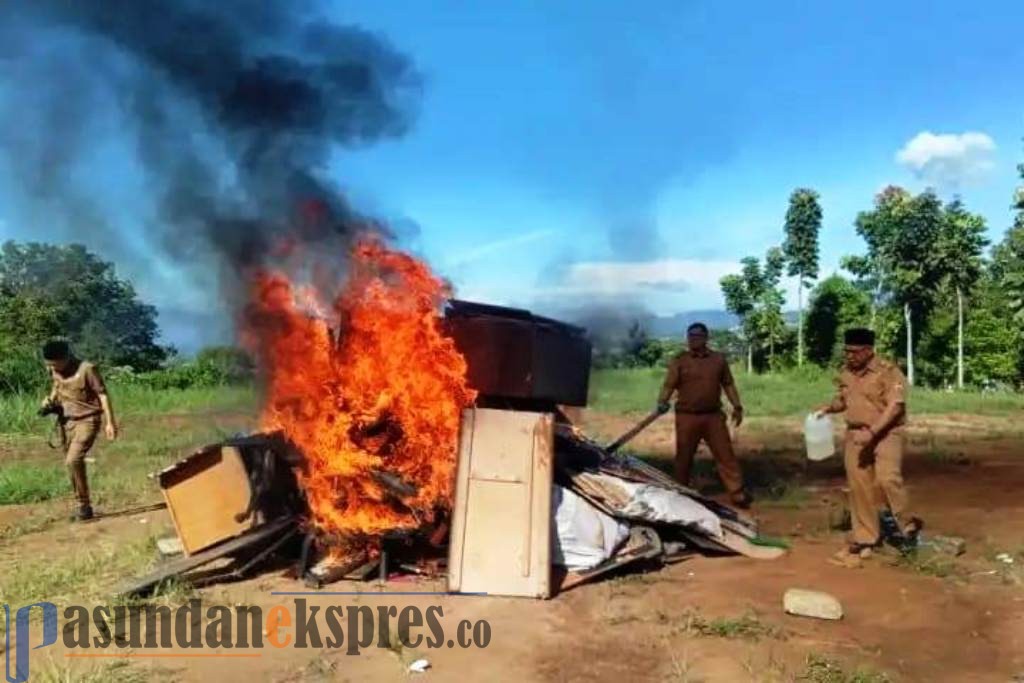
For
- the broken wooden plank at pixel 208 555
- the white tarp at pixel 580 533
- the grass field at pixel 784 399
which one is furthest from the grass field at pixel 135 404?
the grass field at pixel 784 399

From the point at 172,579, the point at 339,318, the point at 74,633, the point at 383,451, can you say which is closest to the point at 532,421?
the point at 383,451

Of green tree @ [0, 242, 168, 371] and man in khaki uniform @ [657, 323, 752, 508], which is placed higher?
green tree @ [0, 242, 168, 371]

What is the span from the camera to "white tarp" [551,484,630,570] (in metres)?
6.93

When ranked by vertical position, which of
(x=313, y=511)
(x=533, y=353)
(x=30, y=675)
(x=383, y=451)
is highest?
(x=533, y=353)

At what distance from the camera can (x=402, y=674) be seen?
5164 mm

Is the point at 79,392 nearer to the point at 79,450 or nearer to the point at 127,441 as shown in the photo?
the point at 79,450

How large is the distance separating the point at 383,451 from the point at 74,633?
260 cm

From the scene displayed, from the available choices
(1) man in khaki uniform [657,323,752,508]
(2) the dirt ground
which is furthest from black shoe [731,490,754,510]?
(2) the dirt ground

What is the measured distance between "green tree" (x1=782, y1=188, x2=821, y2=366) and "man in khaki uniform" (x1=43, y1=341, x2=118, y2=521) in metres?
39.8

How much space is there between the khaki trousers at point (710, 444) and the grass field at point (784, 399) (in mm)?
6249

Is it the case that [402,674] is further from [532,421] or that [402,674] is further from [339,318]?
[339,318]

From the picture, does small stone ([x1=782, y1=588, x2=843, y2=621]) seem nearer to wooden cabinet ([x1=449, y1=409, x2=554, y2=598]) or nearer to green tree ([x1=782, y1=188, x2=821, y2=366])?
wooden cabinet ([x1=449, y1=409, x2=554, y2=598])

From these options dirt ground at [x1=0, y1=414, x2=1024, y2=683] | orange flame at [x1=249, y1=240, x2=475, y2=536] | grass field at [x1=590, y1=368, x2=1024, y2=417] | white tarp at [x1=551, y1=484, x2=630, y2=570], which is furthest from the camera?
grass field at [x1=590, y1=368, x2=1024, y2=417]

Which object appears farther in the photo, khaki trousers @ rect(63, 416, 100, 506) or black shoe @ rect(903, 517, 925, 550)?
khaki trousers @ rect(63, 416, 100, 506)
